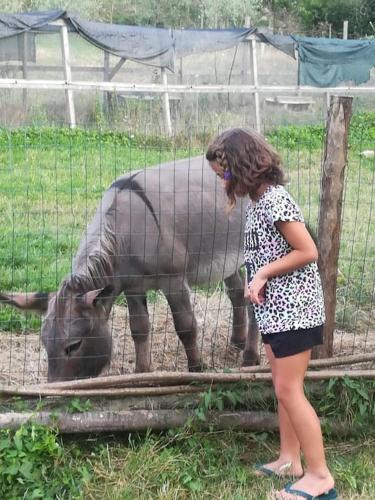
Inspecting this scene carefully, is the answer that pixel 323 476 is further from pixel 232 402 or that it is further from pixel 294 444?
pixel 232 402

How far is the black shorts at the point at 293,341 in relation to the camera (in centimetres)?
365

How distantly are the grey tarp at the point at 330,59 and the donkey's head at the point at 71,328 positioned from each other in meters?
13.4

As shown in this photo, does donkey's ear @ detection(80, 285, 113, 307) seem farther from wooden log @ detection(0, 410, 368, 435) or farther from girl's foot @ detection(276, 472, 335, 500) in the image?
girl's foot @ detection(276, 472, 335, 500)

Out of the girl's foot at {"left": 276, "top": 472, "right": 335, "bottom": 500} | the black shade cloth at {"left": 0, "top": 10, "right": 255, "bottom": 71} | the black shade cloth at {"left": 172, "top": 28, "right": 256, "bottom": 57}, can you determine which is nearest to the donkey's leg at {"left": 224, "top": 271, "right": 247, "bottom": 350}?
the girl's foot at {"left": 276, "top": 472, "right": 335, "bottom": 500}

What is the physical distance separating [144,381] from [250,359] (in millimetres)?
1491

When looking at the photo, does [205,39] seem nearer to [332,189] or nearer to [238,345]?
[238,345]

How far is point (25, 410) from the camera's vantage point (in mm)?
4035

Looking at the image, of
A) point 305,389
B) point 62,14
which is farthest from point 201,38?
point 305,389

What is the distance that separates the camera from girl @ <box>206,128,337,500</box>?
3551 millimetres

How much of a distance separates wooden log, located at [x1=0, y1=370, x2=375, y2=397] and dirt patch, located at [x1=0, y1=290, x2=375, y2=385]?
2.48ft

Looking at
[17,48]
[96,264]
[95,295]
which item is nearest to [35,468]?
[95,295]

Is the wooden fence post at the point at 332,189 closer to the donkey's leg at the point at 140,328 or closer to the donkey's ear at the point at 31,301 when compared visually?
the donkey's leg at the point at 140,328

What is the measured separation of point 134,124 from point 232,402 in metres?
7.65

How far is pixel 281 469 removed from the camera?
3982 millimetres
